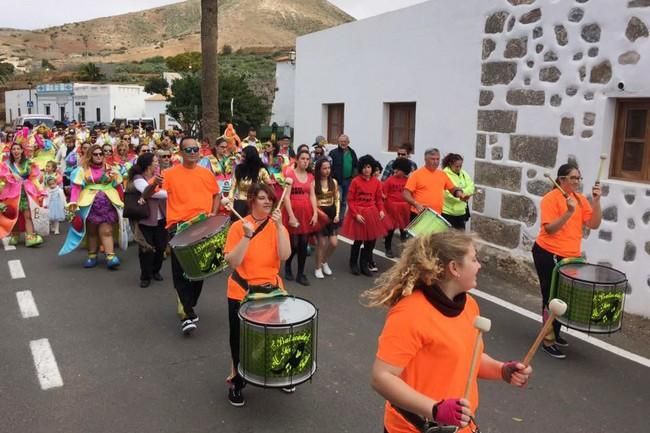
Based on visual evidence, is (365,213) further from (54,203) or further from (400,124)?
(54,203)

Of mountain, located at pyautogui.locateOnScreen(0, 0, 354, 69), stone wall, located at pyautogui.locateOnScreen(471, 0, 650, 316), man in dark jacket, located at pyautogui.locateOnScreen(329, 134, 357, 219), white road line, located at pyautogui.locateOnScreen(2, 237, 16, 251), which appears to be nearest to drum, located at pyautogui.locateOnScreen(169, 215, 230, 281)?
stone wall, located at pyautogui.locateOnScreen(471, 0, 650, 316)

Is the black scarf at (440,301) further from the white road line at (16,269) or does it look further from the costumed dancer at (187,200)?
the white road line at (16,269)

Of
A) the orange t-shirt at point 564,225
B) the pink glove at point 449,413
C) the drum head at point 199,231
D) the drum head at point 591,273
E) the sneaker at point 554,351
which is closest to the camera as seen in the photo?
the pink glove at point 449,413

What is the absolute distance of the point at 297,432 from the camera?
13.5ft

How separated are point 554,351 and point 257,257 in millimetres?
2996

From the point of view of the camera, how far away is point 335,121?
13750 millimetres

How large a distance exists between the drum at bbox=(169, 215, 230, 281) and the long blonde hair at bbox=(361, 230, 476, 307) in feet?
9.49

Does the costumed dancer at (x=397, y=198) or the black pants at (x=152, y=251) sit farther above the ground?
the costumed dancer at (x=397, y=198)

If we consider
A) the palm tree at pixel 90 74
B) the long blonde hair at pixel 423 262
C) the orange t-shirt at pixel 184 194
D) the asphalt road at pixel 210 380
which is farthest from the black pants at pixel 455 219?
the palm tree at pixel 90 74

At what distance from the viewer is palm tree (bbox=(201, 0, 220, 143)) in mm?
14844

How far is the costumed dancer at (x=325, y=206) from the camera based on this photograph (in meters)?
8.02

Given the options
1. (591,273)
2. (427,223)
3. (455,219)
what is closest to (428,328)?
(591,273)

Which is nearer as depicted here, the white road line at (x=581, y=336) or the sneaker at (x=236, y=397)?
the sneaker at (x=236, y=397)

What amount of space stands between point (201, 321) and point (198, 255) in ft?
4.46
